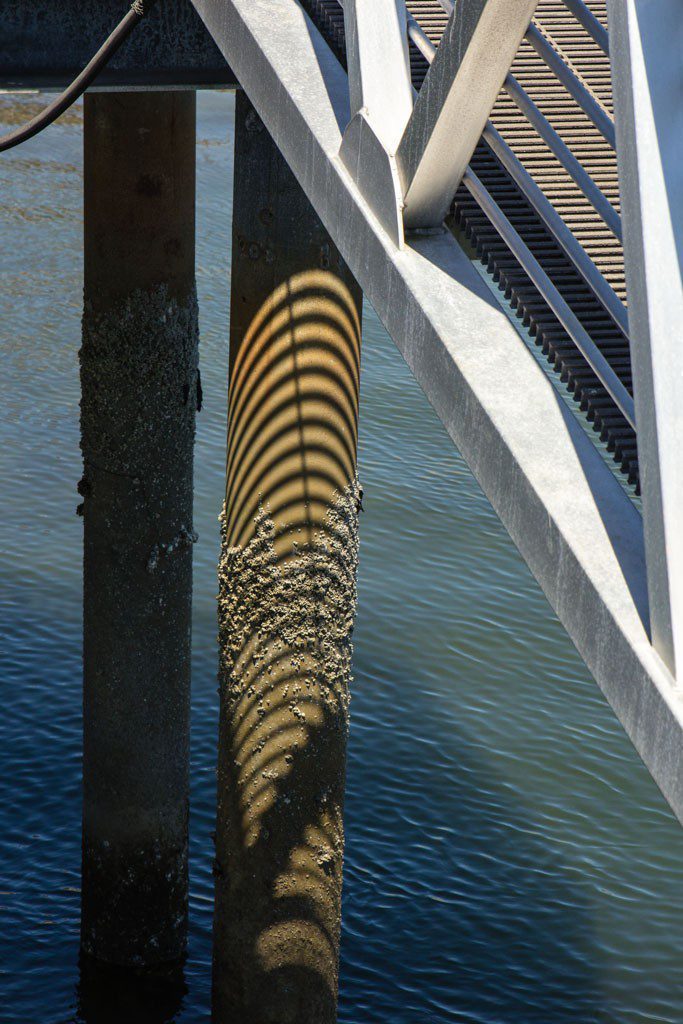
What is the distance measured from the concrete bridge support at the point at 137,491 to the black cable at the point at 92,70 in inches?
78.7

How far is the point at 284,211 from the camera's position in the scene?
7.43 m

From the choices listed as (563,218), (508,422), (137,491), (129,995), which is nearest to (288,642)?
(137,491)

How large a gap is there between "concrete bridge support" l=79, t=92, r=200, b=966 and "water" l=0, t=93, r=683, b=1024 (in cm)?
129

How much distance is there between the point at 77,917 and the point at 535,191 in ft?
27.3

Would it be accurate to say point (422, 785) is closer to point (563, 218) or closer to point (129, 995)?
point (129, 995)

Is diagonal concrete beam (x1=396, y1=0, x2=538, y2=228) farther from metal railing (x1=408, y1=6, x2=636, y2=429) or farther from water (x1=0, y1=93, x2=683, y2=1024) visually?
water (x1=0, y1=93, x2=683, y2=1024)

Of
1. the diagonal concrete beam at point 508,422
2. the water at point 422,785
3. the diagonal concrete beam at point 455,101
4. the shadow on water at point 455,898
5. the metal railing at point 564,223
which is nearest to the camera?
the diagonal concrete beam at point 508,422

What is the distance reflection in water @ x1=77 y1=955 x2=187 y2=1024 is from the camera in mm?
10211

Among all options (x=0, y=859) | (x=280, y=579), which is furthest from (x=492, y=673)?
(x=280, y=579)

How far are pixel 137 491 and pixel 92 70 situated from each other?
3346 mm

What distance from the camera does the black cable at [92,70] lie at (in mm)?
6379

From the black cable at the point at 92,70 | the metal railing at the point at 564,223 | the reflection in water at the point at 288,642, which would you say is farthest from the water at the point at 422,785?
the metal railing at the point at 564,223

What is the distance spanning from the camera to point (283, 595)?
791cm

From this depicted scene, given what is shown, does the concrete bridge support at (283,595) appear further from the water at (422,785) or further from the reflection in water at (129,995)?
the water at (422,785)
